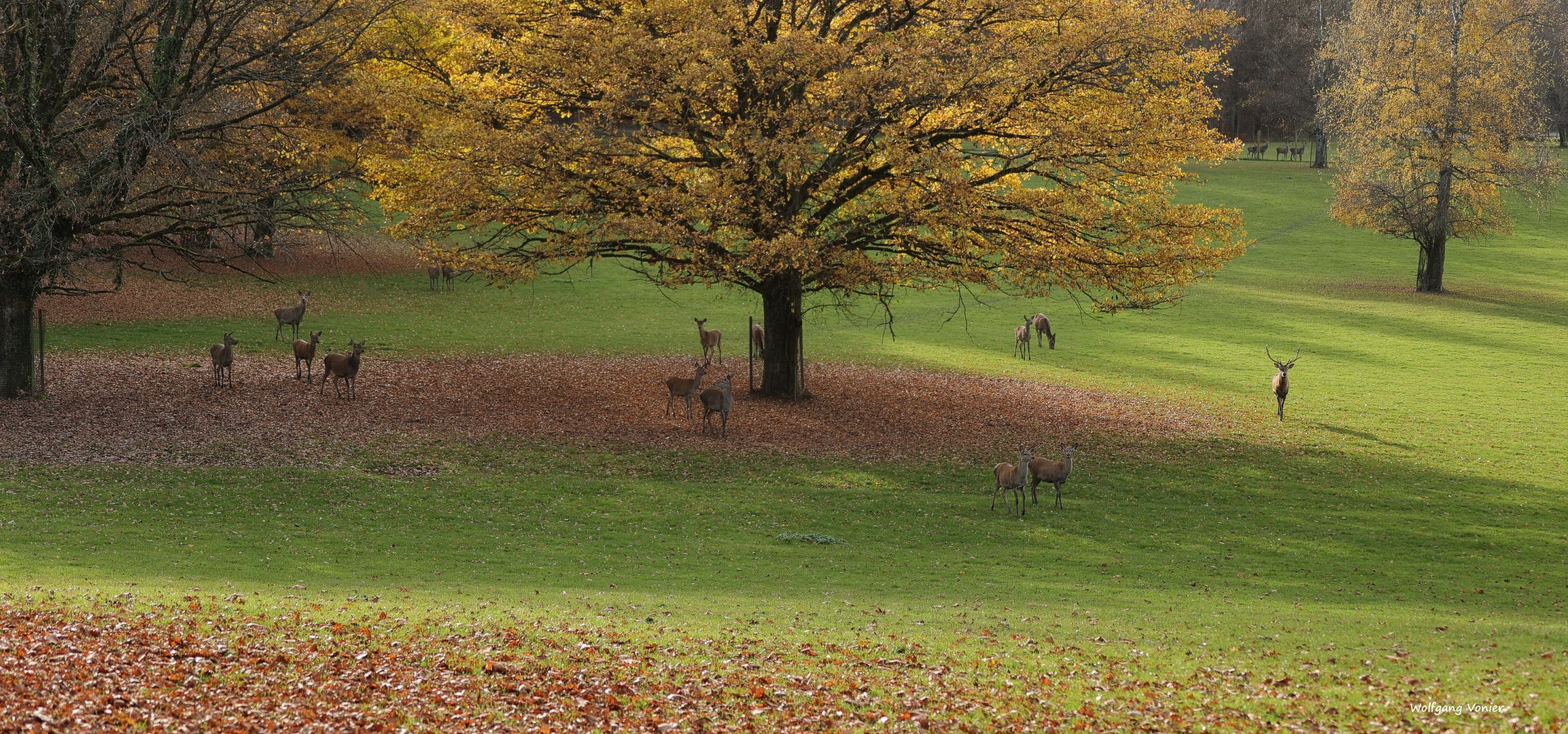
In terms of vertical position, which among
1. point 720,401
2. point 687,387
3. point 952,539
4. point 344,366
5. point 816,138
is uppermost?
point 816,138

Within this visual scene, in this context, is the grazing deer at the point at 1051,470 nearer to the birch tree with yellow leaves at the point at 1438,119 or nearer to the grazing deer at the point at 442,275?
the grazing deer at the point at 442,275

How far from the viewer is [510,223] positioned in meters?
23.9

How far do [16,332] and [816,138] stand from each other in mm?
15304

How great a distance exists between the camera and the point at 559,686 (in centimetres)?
951

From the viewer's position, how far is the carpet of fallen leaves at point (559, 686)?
866cm

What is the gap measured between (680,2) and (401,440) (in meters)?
9.61

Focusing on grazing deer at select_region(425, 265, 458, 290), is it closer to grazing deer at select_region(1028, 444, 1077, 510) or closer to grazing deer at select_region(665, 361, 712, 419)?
grazing deer at select_region(665, 361, 712, 419)

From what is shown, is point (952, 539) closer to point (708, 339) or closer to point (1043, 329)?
point (708, 339)

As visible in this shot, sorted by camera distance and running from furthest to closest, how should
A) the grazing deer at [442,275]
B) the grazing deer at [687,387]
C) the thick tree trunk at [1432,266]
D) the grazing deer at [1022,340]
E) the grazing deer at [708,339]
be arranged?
the thick tree trunk at [1432,266]
the grazing deer at [442,275]
the grazing deer at [1022,340]
the grazing deer at [708,339]
the grazing deer at [687,387]

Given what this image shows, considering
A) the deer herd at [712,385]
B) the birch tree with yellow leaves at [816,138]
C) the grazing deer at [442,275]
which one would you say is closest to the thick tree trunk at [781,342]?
the birch tree with yellow leaves at [816,138]

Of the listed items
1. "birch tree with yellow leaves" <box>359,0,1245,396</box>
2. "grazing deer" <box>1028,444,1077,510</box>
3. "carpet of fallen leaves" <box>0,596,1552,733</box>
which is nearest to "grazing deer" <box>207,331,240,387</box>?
"birch tree with yellow leaves" <box>359,0,1245,396</box>

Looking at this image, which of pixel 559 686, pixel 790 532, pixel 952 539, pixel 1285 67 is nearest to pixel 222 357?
pixel 790 532

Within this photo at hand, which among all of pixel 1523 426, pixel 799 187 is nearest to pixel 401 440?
pixel 799 187

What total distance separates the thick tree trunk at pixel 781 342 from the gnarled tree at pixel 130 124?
936cm
